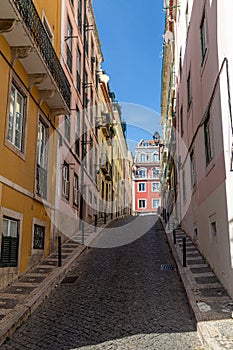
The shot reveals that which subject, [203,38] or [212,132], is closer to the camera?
[212,132]

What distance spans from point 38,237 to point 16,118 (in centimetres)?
360

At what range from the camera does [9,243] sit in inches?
354

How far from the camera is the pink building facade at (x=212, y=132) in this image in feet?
24.6

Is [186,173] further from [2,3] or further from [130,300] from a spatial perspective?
[2,3]

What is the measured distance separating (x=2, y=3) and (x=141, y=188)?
54625 millimetres

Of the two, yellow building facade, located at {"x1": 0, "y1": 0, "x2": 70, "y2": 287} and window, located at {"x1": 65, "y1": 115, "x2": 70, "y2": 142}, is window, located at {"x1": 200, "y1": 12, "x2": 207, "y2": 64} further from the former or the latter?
window, located at {"x1": 65, "y1": 115, "x2": 70, "y2": 142}

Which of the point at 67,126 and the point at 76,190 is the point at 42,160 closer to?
the point at 67,126

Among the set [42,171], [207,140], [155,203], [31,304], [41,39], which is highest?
[155,203]

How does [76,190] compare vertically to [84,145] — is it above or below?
below

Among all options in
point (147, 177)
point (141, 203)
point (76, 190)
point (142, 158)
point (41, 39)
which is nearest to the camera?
point (41, 39)

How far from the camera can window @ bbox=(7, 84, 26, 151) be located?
370 inches

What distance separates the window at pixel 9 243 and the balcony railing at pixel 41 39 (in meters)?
4.43

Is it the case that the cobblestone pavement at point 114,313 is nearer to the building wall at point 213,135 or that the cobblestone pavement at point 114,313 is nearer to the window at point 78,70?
the building wall at point 213,135

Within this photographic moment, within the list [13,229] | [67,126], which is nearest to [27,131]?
[13,229]
